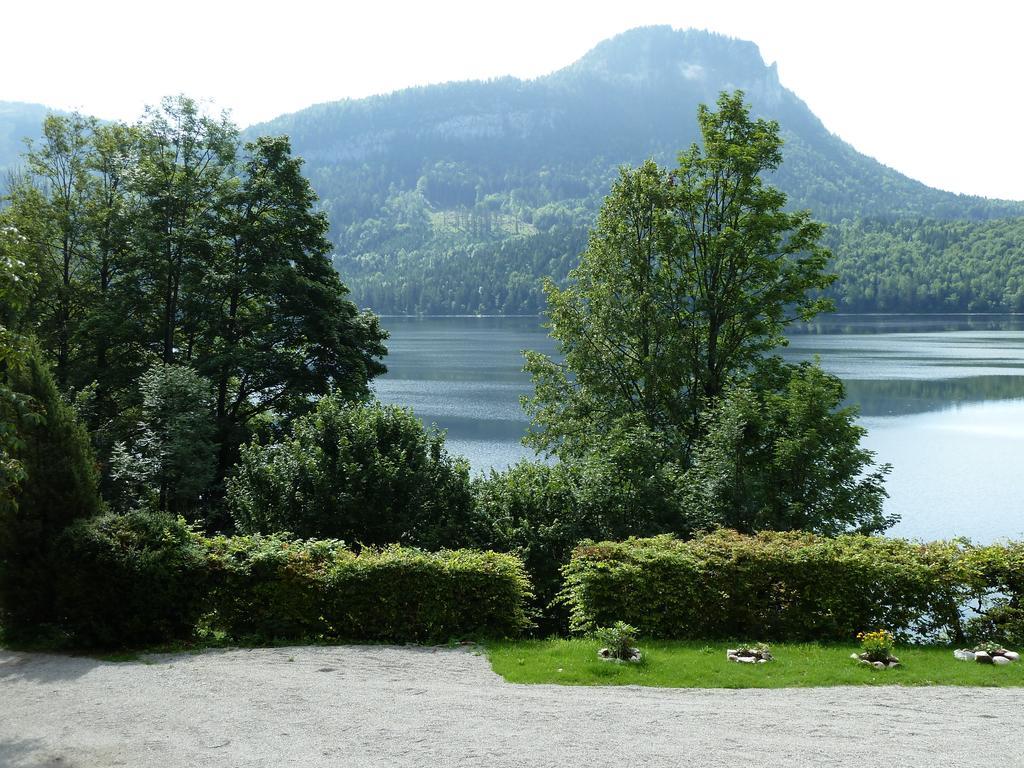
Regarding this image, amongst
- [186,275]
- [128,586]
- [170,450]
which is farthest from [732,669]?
[186,275]

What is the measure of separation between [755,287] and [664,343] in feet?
11.6

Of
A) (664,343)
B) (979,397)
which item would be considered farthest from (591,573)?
(979,397)

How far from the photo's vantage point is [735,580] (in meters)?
13.8

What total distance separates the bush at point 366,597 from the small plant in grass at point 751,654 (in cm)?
353

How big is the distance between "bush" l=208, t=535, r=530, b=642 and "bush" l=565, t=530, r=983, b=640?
1.52m

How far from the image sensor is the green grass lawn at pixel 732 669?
37.0 feet

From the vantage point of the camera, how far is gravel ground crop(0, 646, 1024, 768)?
8719 mm

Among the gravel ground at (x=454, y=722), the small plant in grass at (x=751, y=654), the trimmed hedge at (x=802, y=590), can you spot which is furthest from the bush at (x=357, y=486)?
the small plant in grass at (x=751, y=654)

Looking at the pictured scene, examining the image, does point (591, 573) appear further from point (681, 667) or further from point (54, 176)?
point (54, 176)

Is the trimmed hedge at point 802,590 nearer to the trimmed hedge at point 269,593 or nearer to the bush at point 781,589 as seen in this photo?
the bush at point 781,589

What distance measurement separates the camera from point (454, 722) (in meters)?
9.73

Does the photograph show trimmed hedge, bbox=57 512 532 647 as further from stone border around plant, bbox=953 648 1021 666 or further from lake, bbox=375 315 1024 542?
lake, bbox=375 315 1024 542

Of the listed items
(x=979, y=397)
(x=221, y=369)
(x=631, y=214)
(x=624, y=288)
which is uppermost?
(x=631, y=214)

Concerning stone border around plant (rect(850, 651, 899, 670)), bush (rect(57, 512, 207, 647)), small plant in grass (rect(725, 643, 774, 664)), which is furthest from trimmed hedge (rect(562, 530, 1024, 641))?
bush (rect(57, 512, 207, 647))
